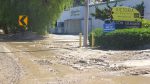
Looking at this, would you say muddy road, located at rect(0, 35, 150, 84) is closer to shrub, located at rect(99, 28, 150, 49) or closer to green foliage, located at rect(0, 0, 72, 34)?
shrub, located at rect(99, 28, 150, 49)

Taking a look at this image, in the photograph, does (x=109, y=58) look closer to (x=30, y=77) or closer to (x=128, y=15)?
(x=30, y=77)

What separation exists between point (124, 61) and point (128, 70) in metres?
2.90

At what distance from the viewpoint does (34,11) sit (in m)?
41.8

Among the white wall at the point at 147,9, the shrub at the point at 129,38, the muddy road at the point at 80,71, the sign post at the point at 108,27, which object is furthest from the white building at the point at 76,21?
the muddy road at the point at 80,71

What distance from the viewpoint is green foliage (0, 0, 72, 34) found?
137ft

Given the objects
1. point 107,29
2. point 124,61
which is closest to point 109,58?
point 124,61

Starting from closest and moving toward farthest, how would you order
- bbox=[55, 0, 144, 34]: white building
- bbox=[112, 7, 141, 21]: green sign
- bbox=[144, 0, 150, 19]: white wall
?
1. bbox=[112, 7, 141, 21]: green sign
2. bbox=[144, 0, 150, 19]: white wall
3. bbox=[55, 0, 144, 34]: white building

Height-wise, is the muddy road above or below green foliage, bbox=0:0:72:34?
below

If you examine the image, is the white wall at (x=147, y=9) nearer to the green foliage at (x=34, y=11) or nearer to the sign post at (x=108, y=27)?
the green foliage at (x=34, y=11)

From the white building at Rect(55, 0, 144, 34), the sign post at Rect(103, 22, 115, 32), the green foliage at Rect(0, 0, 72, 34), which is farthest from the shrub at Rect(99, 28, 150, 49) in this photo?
the white building at Rect(55, 0, 144, 34)

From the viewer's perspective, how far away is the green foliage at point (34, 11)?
137 feet

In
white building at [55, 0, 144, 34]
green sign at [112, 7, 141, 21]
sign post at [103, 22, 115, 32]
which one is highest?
green sign at [112, 7, 141, 21]

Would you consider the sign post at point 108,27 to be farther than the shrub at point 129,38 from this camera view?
Yes

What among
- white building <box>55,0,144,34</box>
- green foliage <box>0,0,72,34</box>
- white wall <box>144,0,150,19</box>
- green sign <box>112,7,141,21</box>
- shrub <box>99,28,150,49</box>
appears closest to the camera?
shrub <box>99,28,150,49</box>
